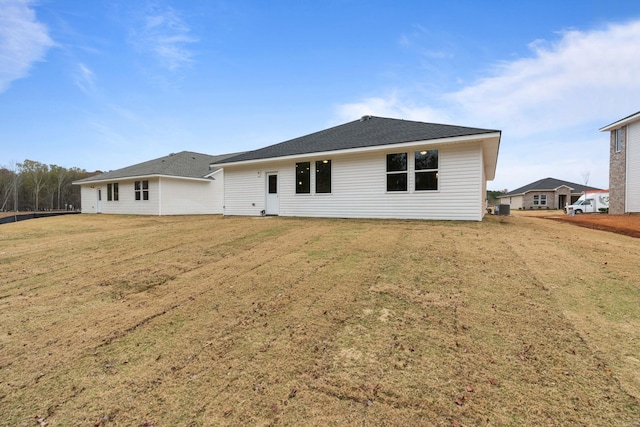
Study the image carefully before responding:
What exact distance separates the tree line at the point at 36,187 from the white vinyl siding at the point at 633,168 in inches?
2338

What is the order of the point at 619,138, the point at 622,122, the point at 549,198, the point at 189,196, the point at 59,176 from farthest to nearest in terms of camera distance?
the point at 59,176
the point at 549,198
the point at 189,196
the point at 619,138
the point at 622,122

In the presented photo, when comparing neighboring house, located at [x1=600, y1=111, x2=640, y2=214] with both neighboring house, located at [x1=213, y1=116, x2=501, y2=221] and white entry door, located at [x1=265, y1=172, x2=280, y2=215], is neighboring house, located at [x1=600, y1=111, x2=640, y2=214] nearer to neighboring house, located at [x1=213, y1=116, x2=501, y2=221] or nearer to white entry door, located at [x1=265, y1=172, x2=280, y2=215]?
neighboring house, located at [x1=213, y1=116, x2=501, y2=221]

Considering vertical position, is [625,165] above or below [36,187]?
below

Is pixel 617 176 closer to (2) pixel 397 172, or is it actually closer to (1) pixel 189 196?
(2) pixel 397 172

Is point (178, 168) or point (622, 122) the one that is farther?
point (178, 168)

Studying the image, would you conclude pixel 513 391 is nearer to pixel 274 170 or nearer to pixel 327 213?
pixel 327 213

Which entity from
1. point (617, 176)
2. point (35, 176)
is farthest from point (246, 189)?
point (35, 176)

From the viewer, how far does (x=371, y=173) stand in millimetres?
11438

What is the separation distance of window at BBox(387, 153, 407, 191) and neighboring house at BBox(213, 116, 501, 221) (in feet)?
0.13

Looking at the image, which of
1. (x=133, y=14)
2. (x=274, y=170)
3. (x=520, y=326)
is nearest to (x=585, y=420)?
(x=520, y=326)

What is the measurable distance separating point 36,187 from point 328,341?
55758 mm

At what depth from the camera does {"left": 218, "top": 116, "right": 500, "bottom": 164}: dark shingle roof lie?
1020 centimetres

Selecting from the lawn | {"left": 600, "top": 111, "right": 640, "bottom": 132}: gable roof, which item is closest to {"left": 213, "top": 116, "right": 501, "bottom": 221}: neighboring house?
the lawn

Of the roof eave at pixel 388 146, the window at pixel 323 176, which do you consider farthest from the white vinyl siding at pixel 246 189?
the window at pixel 323 176
